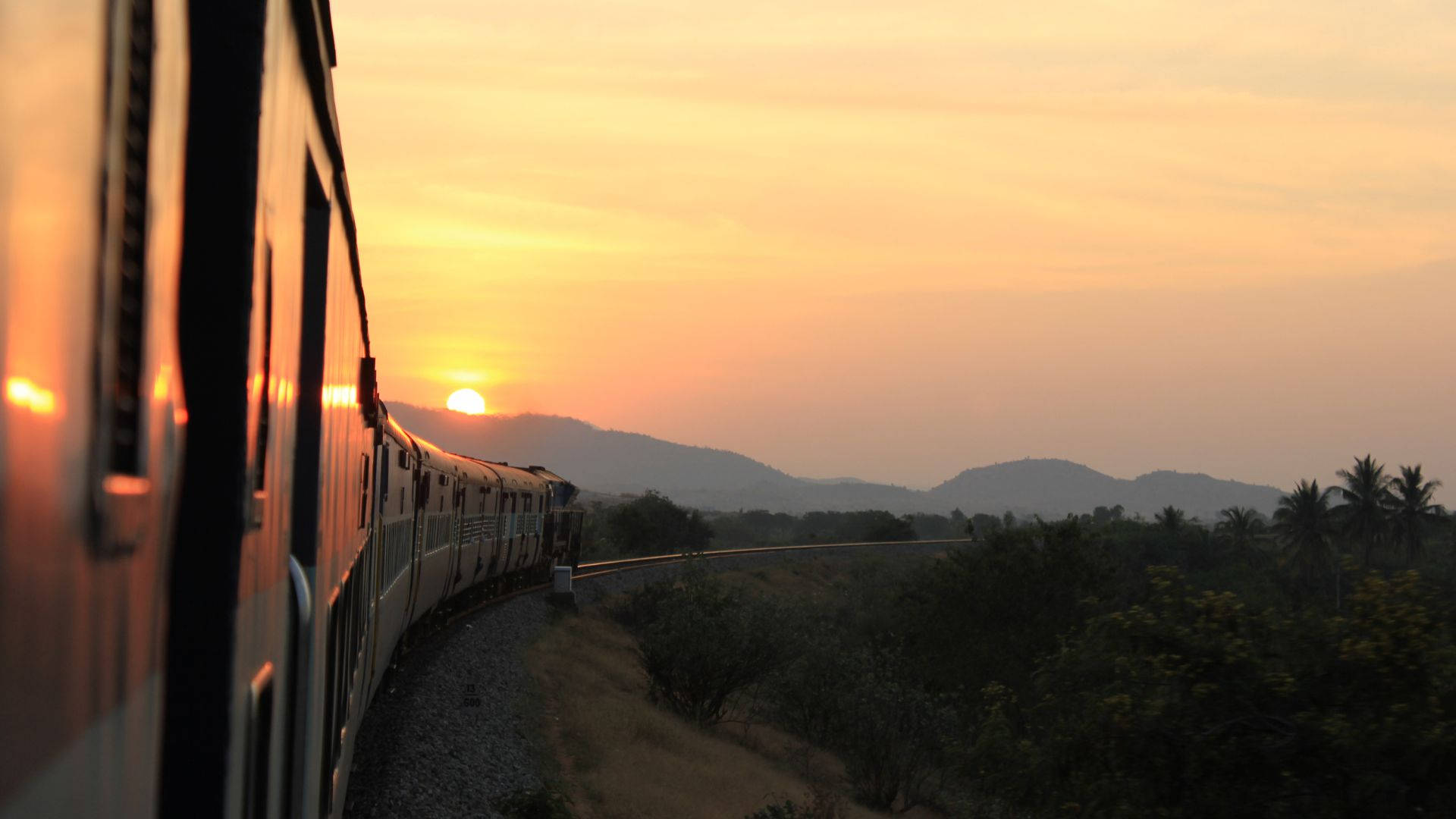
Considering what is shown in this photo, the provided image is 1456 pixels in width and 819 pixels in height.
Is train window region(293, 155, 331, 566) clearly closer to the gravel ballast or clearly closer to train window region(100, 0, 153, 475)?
train window region(100, 0, 153, 475)

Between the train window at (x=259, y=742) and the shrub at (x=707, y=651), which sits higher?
the train window at (x=259, y=742)

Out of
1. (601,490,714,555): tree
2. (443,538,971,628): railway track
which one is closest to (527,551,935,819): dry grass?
(443,538,971,628): railway track

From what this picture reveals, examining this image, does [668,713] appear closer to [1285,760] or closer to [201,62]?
[1285,760]

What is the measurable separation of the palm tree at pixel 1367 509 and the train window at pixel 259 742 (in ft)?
359

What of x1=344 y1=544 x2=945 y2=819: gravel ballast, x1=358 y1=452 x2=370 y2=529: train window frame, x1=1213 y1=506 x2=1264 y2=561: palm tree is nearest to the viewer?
x1=358 y1=452 x2=370 y2=529: train window frame

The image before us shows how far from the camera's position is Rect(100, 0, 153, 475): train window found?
66.8 inches

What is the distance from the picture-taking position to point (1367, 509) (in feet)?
338

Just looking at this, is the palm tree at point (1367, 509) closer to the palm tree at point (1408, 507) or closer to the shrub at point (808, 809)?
the palm tree at point (1408, 507)

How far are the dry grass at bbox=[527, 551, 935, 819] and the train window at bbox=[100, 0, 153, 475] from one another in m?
17.1

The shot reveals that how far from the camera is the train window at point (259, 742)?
9.40 feet

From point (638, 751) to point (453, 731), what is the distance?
645cm

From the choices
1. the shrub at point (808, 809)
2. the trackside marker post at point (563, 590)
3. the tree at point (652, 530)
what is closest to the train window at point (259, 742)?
the shrub at point (808, 809)

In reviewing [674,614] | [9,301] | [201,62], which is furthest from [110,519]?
[674,614]

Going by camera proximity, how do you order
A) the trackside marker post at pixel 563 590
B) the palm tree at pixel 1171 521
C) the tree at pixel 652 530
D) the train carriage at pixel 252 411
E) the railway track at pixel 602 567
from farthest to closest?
the palm tree at pixel 1171 521
the tree at pixel 652 530
the trackside marker post at pixel 563 590
the railway track at pixel 602 567
the train carriage at pixel 252 411
